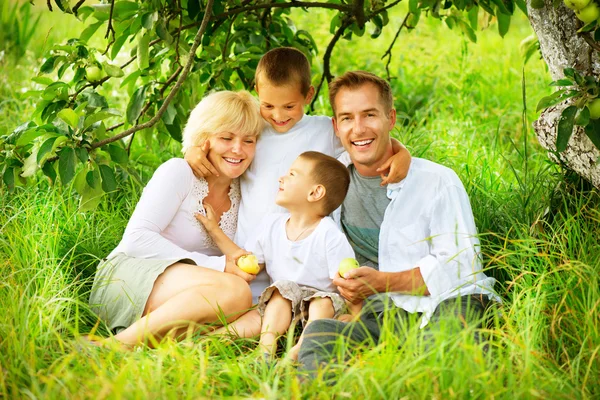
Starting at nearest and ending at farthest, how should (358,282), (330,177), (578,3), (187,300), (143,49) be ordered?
(578,3), (358,282), (187,300), (330,177), (143,49)

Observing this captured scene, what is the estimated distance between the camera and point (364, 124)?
113 inches

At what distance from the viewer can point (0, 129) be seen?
474 centimetres

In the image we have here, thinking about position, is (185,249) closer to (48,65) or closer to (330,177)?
(330,177)

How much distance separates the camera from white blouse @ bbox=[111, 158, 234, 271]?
9.68 feet

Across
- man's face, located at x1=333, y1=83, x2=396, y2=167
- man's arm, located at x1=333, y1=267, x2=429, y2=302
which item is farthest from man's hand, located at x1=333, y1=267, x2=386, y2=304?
man's face, located at x1=333, y1=83, x2=396, y2=167

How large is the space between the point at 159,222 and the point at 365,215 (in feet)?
2.75

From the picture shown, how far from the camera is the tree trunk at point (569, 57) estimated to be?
2.90 metres

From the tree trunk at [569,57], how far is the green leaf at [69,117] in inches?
74.4

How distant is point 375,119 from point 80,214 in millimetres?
1614

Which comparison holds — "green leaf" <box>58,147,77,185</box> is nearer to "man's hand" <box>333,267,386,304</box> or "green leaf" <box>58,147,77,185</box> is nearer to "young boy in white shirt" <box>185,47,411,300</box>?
"young boy in white shirt" <box>185,47,411,300</box>

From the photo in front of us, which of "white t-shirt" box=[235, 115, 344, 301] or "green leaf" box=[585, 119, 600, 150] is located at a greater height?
"green leaf" box=[585, 119, 600, 150]

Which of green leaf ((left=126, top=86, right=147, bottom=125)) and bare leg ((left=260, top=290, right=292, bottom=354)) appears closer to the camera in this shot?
bare leg ((left=260, top=290, right=292, bottom=354))

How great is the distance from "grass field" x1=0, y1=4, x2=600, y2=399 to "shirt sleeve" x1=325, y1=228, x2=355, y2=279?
0.44m

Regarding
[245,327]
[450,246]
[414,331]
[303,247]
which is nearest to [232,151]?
[303,247]
